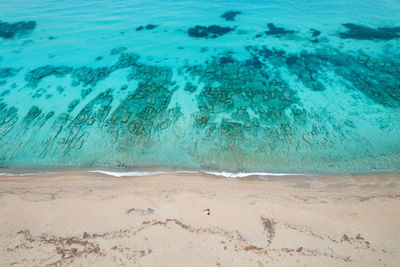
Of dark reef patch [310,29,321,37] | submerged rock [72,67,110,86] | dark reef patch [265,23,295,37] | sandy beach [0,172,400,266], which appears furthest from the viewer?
A: dark reef patch [265,23,295,37]

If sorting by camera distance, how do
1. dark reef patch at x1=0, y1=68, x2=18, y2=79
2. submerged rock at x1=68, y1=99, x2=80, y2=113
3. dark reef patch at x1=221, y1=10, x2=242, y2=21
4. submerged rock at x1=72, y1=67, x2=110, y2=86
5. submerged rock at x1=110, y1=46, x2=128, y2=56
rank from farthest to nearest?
dark reef patch at x1=221, y1=10, x2=242, y2=21 → submerged rock at x1=110, y1=46, x2=128, y2=56 → dark reef patch at x1=0, y1=68, x2=18, y2=79 → submerged rock at x1=72, y1=67, x2=110, y2=86 → submerged rock at x1=68, y1=99, x2=80, y2=113

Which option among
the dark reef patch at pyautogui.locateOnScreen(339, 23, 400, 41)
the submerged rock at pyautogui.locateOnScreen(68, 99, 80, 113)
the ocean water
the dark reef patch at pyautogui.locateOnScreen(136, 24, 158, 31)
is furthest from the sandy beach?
the dark reef patch at pyautogui.locateOnScreen(136, 24, 158, 31)

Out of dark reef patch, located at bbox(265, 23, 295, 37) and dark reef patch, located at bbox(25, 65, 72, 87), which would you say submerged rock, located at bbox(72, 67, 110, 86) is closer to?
dark reef patch, located at bbox(25, 65, 72, 87)

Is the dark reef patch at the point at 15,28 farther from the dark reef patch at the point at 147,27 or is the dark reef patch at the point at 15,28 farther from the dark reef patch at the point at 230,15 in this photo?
the dark reef patch at the point at 230,15

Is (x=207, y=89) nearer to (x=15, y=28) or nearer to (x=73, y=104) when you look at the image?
(x=73, y=104)

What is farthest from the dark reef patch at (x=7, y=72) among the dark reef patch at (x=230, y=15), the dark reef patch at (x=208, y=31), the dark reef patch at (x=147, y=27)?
the dark reef patch at (x=230, y=15)

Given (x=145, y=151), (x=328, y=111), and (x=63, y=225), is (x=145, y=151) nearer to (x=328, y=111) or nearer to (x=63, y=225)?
(x=63, y=225)
